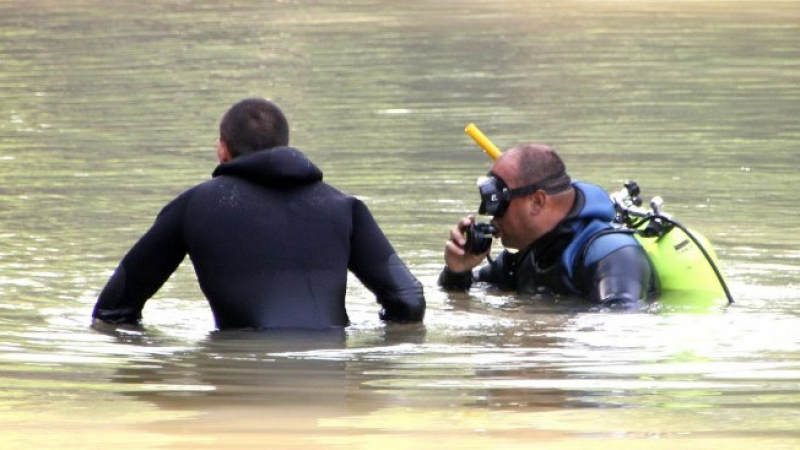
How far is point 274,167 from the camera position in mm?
6926

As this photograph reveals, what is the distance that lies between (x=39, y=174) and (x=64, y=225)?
96.3 inches

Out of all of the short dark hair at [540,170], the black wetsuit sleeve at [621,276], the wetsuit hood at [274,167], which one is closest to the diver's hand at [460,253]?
the short dark hair at [540,170]

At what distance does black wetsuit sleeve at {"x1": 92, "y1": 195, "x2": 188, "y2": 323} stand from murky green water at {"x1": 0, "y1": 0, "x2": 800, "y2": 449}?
226 millimetres

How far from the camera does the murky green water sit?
5992 mm

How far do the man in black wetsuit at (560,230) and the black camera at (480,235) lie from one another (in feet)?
0.14

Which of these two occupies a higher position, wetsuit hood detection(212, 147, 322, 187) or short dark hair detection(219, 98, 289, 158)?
short dark hair detection(219, 98, 289, 158)

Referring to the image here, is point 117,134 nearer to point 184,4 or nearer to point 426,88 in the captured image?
point 426,88

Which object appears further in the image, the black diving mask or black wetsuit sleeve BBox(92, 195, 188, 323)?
the black diving mask

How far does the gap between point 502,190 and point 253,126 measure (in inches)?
59.8

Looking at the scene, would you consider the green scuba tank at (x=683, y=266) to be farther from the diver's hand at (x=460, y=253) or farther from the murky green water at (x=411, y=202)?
the diver's hand at (x=460, y=253)

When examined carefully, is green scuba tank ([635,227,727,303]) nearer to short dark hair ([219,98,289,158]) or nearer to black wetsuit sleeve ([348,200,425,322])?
black wetsuit sleeve ([348,200,425,322])

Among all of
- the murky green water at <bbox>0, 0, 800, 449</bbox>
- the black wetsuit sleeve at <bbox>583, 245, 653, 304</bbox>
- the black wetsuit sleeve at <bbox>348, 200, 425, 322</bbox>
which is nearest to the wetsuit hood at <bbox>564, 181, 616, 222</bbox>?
the black wetsuit sleeve at <bbox>583, 245, 653, 304</bbox>

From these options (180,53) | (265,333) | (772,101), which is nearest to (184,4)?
(180,53)

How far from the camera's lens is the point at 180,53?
955 inches
